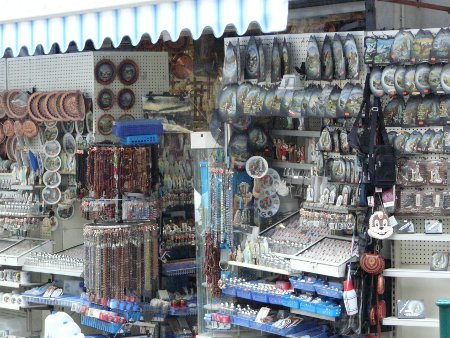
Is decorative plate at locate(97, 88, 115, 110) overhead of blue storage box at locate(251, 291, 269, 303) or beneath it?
overhead

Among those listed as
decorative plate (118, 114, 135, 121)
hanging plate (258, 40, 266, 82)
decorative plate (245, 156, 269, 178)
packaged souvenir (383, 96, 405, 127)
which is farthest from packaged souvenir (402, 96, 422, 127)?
decorative plate (118, 114, 135, 121)

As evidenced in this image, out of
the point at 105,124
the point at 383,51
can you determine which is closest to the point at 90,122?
the point at 105,124

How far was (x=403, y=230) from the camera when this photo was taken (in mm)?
7367

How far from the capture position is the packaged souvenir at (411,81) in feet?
23.5

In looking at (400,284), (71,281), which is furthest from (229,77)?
(71,281)

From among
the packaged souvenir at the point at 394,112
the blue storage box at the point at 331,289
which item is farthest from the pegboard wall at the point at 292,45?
the blue storage box at the point at 331,289

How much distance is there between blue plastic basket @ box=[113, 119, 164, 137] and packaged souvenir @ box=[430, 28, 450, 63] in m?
2.97

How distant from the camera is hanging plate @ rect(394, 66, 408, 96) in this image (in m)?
7.22

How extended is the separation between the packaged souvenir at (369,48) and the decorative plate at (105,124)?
292cm

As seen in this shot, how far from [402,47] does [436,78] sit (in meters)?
0.31

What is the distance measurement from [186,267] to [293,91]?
8.21ft

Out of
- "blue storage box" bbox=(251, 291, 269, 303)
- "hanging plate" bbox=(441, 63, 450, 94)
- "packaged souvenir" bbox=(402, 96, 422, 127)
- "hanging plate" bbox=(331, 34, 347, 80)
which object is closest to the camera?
"hanging plate" bbox=(441, 63, 450, 94)

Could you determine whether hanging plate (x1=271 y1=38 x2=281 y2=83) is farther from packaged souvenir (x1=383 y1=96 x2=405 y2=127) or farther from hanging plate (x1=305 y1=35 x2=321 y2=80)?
packaged souvenir (x1=383 y1=96 x2=405 y2=127)

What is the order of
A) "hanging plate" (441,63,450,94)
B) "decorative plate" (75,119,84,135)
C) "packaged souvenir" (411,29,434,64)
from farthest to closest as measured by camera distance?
"decorative plate" (75,119,84,135), "packaged souvenir" (411,29,434,64), "hanging plate" (441,63,450,94)
